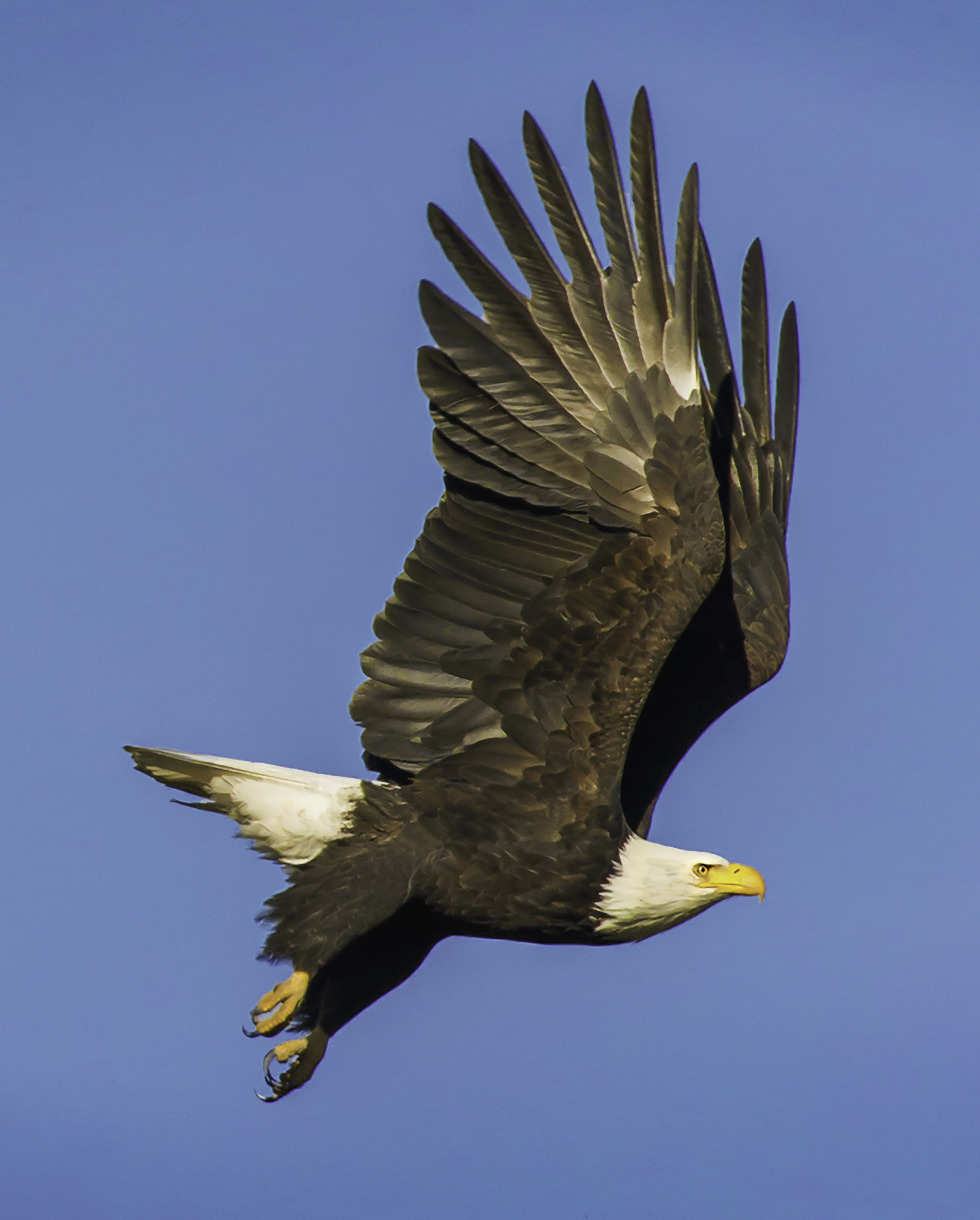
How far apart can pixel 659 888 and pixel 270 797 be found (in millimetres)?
1644

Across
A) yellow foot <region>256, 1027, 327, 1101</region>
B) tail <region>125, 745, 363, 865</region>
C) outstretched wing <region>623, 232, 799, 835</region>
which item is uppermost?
outstretched wing <region>623, 232, 799, 835</region>

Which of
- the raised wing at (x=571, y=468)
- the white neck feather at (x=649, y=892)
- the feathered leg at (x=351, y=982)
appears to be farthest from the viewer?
the feathered leg at (x=351, y=982)

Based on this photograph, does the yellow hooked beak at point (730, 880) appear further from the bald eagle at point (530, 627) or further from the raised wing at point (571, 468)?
the raised wing at point (571, 468)

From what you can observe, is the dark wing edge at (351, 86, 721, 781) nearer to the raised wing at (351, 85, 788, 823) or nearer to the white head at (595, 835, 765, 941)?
the raised wing at (351, 85, 788, 823)

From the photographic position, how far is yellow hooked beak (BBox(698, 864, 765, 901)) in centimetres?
812

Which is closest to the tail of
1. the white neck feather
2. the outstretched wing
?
the white neck feather

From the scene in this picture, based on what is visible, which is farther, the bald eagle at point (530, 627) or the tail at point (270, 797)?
the tail at point (270, 797)

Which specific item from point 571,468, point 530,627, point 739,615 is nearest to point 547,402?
point 571,468

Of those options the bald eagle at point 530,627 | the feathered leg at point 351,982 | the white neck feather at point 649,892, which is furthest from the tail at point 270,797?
the white neck feather at point 649,892

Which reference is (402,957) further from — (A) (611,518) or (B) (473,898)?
(A) (611,518)

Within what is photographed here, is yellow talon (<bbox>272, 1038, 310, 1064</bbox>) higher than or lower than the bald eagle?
lower

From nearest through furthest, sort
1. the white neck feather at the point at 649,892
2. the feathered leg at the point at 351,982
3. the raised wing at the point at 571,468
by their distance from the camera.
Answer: the raised wing at the point at 571,468 → the white neck feather at the point at 649,892 → the feathered leg at the point at 351,982

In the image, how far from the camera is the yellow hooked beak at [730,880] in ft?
26.6

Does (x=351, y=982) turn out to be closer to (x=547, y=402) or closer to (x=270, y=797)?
(x=270, y=797)
